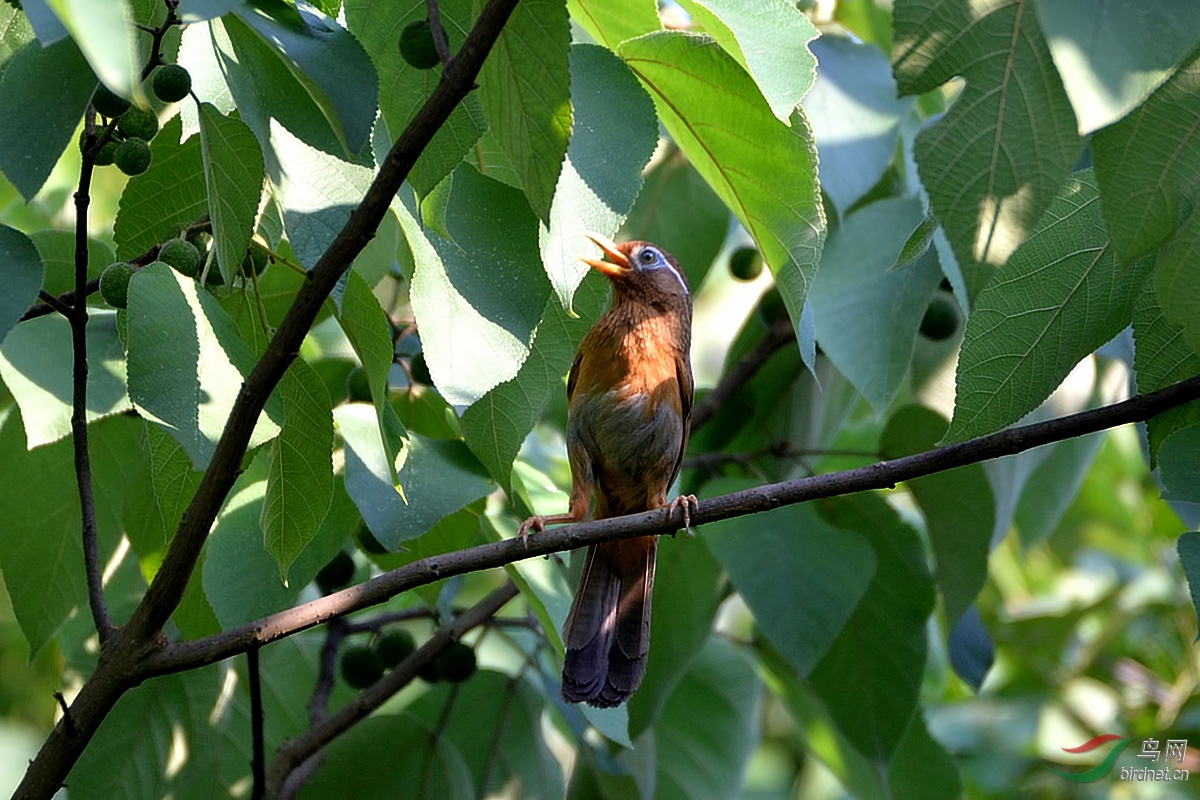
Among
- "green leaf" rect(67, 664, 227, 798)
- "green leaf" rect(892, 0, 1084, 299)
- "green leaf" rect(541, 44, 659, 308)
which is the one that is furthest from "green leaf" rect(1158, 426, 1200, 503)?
"green leaf" rect(67, 664, 227, 798)

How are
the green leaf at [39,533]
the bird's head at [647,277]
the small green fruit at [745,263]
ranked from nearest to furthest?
the green leaf at [39,533] → the bird's head at [647,277] → the small green fruit at [745,263]

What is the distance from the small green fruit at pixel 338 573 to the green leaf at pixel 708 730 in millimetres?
952

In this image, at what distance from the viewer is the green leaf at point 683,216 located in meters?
3.43

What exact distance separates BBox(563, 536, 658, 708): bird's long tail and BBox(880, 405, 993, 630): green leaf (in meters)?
0.67

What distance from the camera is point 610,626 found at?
2.86 meters

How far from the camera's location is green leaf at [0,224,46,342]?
153cm

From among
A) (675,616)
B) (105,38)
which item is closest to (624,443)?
(675,616)

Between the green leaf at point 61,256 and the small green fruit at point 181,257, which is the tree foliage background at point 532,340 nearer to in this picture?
the green leaf at point 61,256

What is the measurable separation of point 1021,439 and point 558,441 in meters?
3.23

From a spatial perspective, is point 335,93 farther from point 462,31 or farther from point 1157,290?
point 1157,290

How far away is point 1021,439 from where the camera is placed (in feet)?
5.92

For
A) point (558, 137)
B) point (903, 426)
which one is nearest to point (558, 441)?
point (903, 426)

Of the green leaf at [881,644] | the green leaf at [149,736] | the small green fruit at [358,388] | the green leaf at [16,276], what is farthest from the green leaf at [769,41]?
the green leaf at [149,736]

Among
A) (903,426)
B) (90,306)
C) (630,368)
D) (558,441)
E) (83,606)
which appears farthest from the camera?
(558,441)
